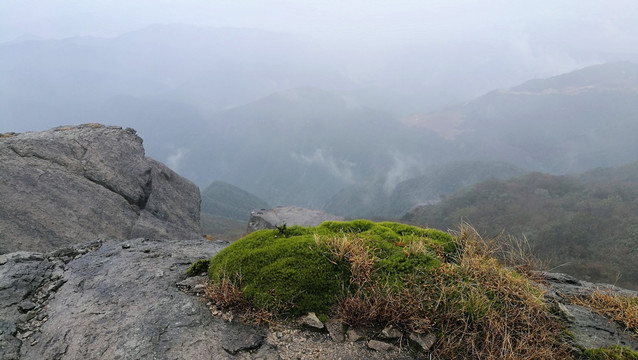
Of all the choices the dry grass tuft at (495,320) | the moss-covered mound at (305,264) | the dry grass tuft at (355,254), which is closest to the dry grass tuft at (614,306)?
the dry grass tuft at (495,320)

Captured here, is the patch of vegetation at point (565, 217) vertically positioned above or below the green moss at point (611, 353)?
below

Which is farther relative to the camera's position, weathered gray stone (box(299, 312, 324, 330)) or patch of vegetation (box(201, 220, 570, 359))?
weathered gray stone (box(299, 312, 324, 330))

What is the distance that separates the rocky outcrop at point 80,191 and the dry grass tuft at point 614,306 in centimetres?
1243

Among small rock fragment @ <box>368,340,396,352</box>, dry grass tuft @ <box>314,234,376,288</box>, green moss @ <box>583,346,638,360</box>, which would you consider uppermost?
dry grass tuft @ <box>314,234,376,288</box>

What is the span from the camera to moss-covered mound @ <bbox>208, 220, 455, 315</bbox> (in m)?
5.01

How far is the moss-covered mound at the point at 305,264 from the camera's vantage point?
501 centimetres

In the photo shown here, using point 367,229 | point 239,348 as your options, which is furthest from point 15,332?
point 367,229

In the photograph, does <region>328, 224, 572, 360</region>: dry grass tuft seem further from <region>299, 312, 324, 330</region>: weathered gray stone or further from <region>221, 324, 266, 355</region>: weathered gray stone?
<region>221, 324, 266, 355</region>: weathered gray stone

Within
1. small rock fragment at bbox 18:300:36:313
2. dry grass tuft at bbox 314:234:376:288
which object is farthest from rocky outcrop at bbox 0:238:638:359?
dry grass tuft at bbox 314:234:376:288

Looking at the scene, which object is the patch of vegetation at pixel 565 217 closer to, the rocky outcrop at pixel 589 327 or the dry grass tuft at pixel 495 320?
the rocky outcrop at pixel 589 327

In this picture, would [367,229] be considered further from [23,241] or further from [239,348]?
[23,241]

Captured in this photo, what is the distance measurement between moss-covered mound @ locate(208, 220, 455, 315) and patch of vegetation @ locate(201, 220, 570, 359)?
0.01 m

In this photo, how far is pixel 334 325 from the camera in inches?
187

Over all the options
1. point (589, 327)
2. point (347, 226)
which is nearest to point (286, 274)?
point (347, 226)
